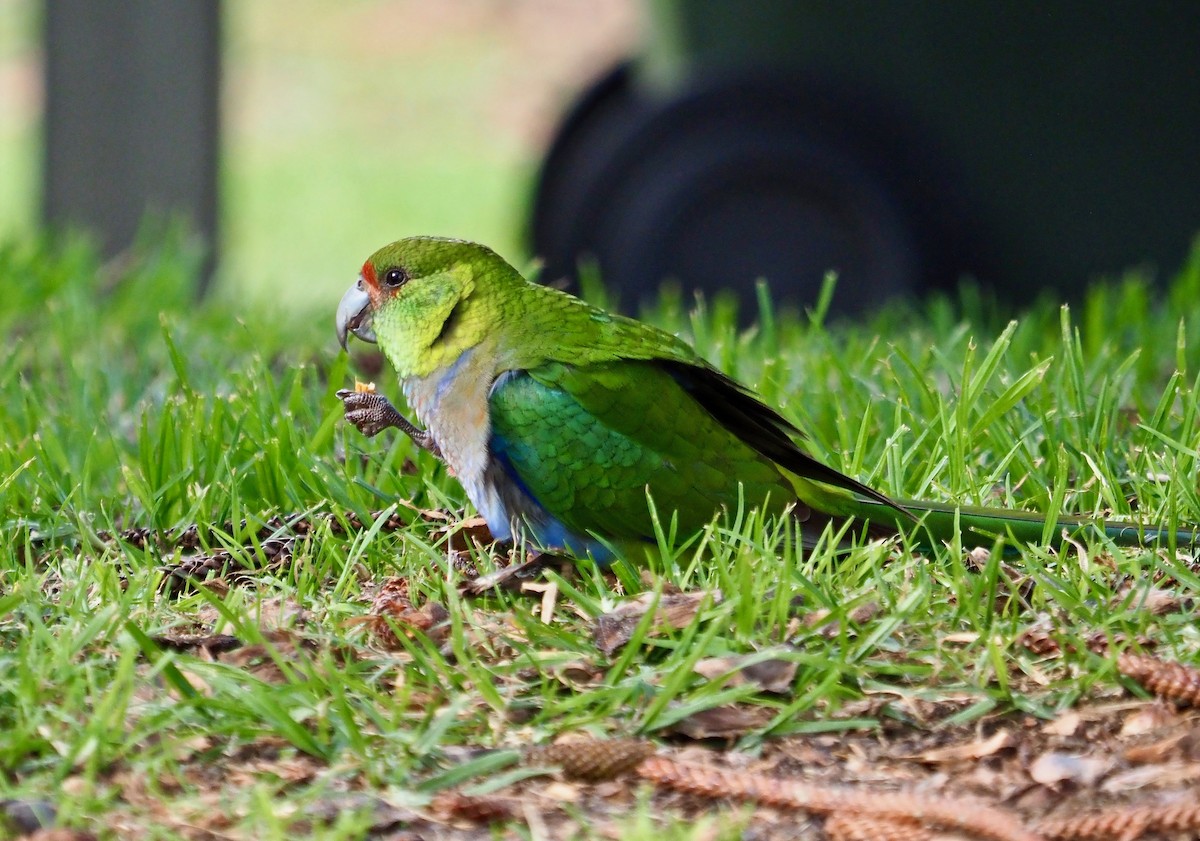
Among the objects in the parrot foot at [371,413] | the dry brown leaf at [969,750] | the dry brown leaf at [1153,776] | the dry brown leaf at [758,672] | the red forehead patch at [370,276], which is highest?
the red forehead patch at [370,276]

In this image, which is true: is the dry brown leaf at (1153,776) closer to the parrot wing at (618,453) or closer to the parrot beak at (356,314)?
the parrot wing at (618,453)

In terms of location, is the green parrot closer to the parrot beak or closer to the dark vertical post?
the parrot beak

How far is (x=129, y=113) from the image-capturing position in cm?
615

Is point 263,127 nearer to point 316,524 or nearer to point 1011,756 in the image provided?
point 316,524

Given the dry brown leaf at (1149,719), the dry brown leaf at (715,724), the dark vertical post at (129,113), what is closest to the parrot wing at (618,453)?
the dry brown leaf at (715,724)

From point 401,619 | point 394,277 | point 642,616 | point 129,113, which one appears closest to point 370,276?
point 394,277

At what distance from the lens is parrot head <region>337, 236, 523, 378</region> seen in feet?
9.39

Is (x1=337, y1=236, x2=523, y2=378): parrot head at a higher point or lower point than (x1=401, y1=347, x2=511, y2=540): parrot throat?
higher

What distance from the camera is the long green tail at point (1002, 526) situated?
8.37 feet

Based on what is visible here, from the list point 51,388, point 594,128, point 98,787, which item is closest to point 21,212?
point 594,128

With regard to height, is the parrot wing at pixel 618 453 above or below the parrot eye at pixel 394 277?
below

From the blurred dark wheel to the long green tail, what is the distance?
286 centimetres

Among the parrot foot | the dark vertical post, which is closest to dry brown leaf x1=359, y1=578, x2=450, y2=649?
the parrot foot

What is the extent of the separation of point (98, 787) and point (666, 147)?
154 inches
